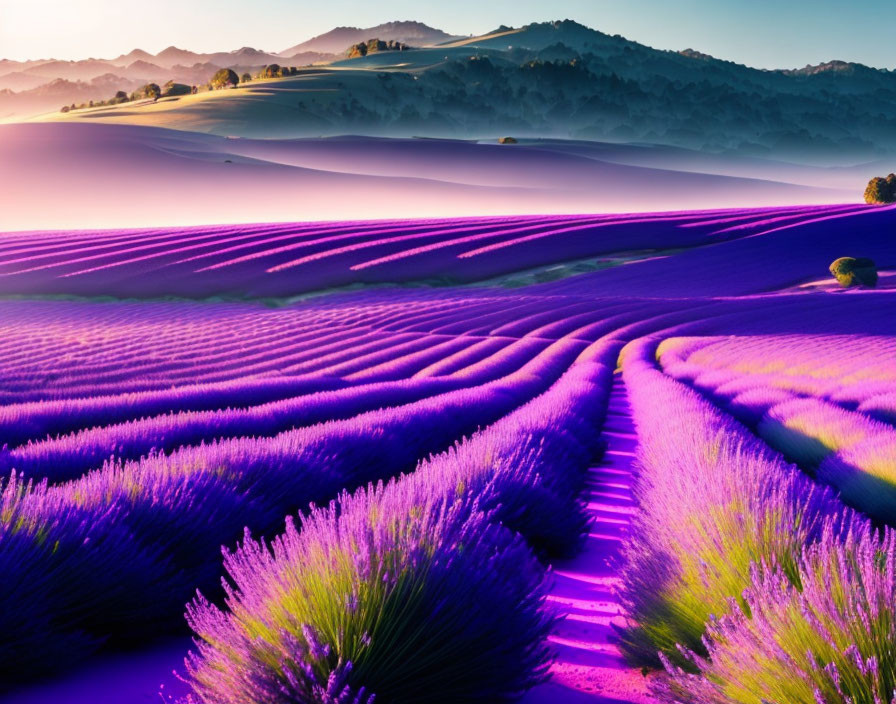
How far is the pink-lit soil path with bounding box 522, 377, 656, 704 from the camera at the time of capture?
257cm

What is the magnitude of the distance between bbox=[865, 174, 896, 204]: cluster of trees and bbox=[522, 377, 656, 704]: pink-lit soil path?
59.8 meters

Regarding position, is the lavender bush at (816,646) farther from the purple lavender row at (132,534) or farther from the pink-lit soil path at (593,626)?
the purple lavender row at (132,534)

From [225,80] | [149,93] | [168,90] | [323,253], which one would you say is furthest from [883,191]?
[149,93]

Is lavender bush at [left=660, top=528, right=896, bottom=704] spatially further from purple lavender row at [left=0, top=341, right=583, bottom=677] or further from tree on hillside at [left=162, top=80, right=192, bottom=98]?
tree on hillside at [left=162, top=80, right=192, bottom=98]

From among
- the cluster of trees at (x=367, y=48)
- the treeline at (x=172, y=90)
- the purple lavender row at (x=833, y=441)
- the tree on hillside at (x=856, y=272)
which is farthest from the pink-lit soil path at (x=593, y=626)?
the cluster of trees at (x=367, y=48)

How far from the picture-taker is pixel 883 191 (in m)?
56.9

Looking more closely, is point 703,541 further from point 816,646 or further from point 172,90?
point 172,90

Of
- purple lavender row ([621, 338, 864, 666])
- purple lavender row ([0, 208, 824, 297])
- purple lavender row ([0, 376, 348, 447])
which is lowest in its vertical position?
purple lavender row ([0, 208, 824, 297])

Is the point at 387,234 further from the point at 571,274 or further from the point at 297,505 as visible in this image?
the point at 297,505

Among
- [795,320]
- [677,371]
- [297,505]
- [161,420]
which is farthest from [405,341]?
[297,505]

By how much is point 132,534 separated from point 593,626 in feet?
6.18

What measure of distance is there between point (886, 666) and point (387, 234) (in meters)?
42.7

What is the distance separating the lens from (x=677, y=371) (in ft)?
48.2

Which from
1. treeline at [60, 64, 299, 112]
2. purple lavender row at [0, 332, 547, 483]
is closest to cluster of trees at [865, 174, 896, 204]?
purple lavender row at [0, 332, 547, 483]
